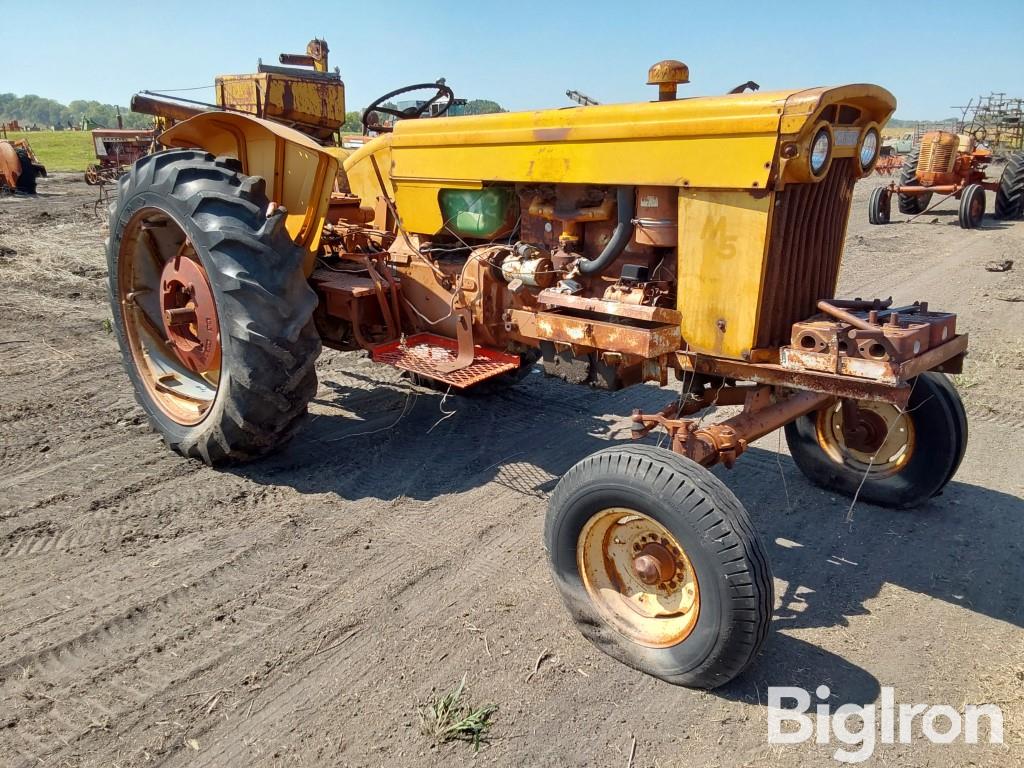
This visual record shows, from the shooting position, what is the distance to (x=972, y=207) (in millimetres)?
14148

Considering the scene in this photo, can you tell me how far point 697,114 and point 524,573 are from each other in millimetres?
1975

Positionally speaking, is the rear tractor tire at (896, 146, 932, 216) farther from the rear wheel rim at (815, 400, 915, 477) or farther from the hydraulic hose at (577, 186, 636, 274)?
the hydraulic hose at (577, 186, 636, 274)

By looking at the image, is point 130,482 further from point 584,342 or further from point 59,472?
point 584,342

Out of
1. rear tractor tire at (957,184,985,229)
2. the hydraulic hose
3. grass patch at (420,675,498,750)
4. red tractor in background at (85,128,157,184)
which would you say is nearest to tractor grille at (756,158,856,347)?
the hydraulic hose

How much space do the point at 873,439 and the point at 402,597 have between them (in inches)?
97.4

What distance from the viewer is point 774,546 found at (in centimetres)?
350

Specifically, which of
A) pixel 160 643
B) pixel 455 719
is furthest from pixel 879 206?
pixel 160 643

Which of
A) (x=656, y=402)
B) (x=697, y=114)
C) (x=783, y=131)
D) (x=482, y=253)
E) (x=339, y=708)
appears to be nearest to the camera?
(x=339, y=708)

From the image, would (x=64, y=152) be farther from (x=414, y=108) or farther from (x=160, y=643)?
(x=160, y=643)

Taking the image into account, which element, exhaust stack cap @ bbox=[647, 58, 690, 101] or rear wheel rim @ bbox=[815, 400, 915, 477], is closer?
exhaust stack cap @ bbox=[647, 58, 690, 101]

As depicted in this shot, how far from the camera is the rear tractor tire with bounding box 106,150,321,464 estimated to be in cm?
371

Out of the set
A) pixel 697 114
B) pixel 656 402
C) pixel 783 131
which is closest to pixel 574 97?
pixel 697 114

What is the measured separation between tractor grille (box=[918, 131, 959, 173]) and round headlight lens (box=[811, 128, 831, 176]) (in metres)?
14.5

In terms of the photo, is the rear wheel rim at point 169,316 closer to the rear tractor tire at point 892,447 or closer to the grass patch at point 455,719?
the grass patch at point 455,719
